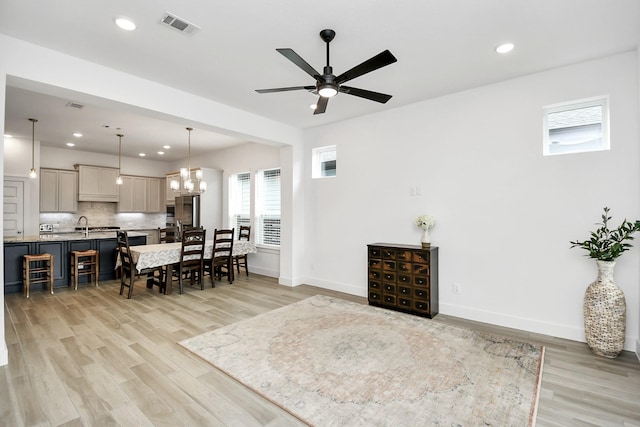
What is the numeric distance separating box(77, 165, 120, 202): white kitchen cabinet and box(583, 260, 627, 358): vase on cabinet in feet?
32.7

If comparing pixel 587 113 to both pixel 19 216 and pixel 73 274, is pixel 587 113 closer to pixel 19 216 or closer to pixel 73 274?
pixel 73 274

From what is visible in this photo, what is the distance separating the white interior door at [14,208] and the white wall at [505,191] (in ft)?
24.3

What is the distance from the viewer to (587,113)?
328 centimetres

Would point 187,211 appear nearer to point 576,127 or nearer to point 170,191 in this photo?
point 170,191

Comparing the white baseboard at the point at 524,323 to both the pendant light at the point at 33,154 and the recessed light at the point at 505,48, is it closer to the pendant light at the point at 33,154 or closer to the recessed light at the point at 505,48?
the recessed light at the point at 505,48

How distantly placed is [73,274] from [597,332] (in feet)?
25.2

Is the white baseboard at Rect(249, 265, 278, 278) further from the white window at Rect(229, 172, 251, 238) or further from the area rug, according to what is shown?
the area rug

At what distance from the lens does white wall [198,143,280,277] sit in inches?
258

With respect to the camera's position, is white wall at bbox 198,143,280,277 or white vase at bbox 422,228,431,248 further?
white wall at bbox 198,143,280,277

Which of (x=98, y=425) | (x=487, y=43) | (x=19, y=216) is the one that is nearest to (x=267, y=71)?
(x=487, y=43)

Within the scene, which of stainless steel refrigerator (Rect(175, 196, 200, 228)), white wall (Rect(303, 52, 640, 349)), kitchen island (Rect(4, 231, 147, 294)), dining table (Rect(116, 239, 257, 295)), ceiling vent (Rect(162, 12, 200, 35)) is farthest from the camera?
stainless steel refrigerator (Rect(175, 196, 200, 228))

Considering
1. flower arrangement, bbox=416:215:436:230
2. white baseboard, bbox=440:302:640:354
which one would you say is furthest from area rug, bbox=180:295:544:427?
flower arrangement, bbox=416:215:436:230

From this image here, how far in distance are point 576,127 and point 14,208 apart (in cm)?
1012

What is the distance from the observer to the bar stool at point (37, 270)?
4.93m
